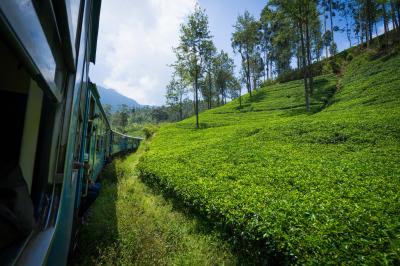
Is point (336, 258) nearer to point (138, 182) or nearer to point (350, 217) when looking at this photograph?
point (350, 217)

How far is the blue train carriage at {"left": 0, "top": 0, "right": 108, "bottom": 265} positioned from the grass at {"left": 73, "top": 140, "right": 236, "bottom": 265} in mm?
2789

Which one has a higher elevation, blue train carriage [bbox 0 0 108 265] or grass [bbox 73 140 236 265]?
blue train carriage [bbox 0 0 108 265]

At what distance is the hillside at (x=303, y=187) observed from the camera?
12.2 feet

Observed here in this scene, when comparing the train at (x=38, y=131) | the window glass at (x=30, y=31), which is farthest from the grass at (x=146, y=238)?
the window glass at (x=30, y=31)

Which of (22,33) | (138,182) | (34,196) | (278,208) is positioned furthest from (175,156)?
(22,33)

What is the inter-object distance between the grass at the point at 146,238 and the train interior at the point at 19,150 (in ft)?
9.91

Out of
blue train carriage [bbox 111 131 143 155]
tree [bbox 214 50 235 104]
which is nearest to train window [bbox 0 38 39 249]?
blue train carriage [bbox 111 131 143 155]

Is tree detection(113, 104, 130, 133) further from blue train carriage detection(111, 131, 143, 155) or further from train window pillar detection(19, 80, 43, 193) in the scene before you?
train window pillar detection(19, 80, 43, 193)

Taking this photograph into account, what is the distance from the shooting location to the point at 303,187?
6.03 metres

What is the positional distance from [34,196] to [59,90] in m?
1.03

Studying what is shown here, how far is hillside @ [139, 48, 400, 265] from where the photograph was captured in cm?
373

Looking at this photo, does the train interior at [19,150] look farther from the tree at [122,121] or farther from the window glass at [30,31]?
the tree at [122,121]

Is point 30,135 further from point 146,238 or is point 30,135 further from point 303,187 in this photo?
point 303,187

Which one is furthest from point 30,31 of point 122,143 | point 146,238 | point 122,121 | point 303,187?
point 122,121
